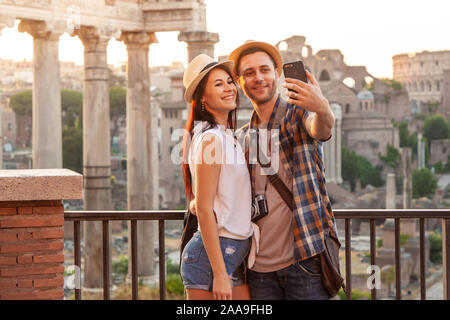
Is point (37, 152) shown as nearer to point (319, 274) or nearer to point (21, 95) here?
point (319, 274)

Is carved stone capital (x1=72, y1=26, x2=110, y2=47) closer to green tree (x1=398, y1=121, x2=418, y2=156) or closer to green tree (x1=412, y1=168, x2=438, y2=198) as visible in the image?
green tree (x1=412, y1=168, x2=438, y2=198)

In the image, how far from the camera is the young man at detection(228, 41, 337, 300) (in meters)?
4.02

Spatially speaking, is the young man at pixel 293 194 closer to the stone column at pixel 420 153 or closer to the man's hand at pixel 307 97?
the man's hand at pixel 307 97

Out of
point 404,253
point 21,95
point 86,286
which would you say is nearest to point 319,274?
point 86,286

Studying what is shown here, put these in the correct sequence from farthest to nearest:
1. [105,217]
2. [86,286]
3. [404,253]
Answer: [404,253] → [86,286] → [105,217]

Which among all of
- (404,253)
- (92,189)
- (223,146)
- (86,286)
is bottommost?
(404,253)

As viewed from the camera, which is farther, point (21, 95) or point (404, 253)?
point (21, 95)

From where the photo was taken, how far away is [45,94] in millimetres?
13211

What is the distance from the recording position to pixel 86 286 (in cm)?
1484

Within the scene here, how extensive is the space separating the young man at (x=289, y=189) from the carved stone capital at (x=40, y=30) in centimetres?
929

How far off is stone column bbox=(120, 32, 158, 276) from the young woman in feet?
36.1

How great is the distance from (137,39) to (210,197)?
11.3m

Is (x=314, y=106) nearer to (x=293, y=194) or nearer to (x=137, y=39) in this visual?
(x=293, y=194)

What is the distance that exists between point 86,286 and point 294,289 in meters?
11.2
